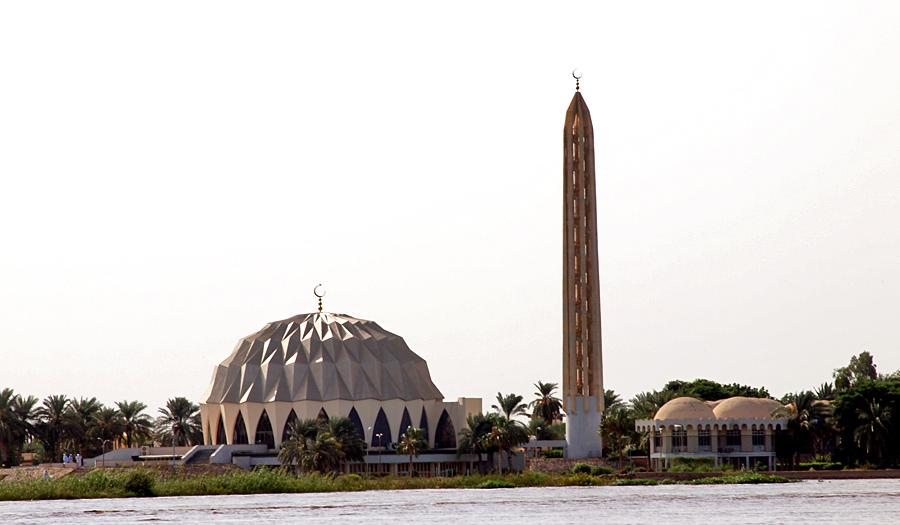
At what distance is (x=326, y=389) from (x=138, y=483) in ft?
136

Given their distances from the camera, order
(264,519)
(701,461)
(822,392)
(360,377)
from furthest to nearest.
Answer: (360,377), (822,392), (701,461), (264,519)

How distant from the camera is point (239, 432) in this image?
96938mm

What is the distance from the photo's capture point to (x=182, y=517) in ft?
126

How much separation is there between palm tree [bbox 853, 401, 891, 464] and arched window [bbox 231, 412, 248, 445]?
49168 mm

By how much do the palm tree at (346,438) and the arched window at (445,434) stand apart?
18.8 meters

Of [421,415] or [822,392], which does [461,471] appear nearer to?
[421,415]

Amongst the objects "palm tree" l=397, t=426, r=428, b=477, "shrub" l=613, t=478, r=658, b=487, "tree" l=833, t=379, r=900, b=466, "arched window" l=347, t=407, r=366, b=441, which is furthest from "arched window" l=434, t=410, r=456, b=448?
"tree" l=833, t=379, r=900, b=466

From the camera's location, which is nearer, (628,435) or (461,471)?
(628,435)

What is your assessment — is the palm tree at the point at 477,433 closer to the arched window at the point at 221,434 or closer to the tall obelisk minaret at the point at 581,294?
the tall obelisk minaret at the point at 581,294

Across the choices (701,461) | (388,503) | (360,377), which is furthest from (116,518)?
(360,377)

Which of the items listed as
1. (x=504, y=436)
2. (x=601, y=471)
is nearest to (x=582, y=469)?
(x=601, y=471)

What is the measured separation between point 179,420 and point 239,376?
8.14m

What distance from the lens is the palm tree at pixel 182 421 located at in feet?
335

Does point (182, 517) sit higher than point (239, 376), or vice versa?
point (239, 376)
